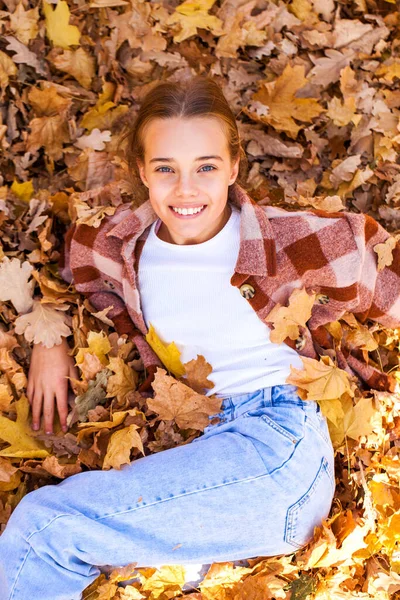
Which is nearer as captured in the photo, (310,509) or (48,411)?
(310,509)

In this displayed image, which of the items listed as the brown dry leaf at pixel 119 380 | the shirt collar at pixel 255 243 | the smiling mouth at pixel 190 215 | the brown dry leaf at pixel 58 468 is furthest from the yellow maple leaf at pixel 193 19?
the brown dry leaf at pixel 58 468

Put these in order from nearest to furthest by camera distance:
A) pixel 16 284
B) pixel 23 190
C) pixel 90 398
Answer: pixel 90 398 → pixel 16 284 → pixel 23 190

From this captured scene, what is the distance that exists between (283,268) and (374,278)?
404mm

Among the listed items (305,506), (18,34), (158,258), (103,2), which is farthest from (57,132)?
(305,506)

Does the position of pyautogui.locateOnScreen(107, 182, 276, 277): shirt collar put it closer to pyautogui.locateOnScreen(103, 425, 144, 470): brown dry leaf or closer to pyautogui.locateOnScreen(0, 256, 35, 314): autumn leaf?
pyautogui.locateOnScreen(103, 425, 144, 470): brown dry leaf

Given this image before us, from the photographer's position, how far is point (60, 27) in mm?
3162

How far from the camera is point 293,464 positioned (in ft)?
8.00

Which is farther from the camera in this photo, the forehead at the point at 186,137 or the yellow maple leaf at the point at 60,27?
the yellow maple leaf at the point at 60,27

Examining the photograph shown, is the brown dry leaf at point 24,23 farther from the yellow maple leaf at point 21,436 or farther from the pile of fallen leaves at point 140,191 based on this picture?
the yellow maple leaf at point 21,436

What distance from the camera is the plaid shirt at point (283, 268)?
8.33ft

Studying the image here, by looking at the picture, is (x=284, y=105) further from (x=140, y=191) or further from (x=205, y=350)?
(x=205, y=350)

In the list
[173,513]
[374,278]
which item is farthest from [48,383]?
[374,278]

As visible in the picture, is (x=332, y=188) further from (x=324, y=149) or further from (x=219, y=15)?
(x=219, y=15)

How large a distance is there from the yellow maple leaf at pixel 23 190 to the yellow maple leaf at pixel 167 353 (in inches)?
38.2
